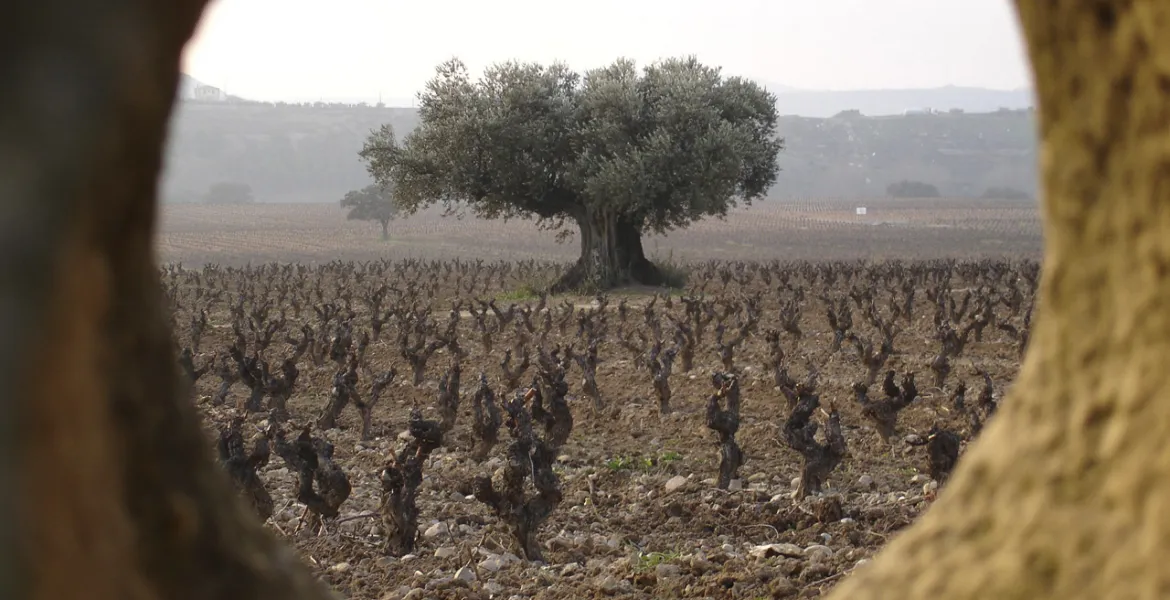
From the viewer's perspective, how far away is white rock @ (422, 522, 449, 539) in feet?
20.7

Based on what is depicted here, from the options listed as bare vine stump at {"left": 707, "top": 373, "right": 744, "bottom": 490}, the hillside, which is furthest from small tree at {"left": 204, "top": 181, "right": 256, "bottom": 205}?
bare vine stump at {"left": 707, "top": 373, "right": 744, "bottom": 490}

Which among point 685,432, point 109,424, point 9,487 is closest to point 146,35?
point 9,487

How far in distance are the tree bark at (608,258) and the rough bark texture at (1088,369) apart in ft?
75.0

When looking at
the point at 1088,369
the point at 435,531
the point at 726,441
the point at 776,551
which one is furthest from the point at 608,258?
the point at 1088,369

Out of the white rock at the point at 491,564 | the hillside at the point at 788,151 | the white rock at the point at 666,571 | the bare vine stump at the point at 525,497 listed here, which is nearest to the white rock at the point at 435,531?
the bare vine stump at the point at 525,497

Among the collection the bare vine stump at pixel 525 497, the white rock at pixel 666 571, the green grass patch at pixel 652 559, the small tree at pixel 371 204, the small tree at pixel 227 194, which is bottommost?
the green grass patch at pixel 652 559

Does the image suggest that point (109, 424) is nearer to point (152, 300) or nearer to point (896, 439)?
point (152, 300)

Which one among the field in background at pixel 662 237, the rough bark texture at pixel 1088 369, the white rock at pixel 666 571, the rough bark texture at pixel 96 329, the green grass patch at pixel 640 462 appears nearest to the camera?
the rough bark texture at pixel 96 329

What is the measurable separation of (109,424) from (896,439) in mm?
8462

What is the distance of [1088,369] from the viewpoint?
1622mm

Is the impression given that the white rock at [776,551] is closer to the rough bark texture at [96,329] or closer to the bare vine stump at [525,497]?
the bare vine stump at [525,497]

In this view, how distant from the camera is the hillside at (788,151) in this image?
14712 centimetres

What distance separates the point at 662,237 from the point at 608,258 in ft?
142

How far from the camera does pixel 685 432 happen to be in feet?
30.5
